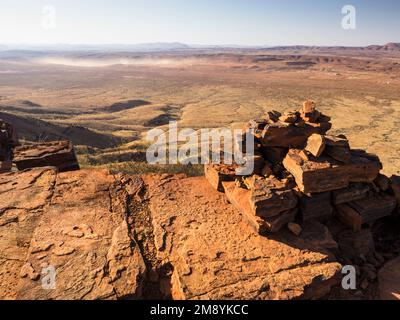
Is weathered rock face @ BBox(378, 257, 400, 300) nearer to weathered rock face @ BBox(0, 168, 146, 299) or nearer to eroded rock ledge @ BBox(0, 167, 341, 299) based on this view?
eroded rock ledge @ BBox(0, 167, 341, 299)

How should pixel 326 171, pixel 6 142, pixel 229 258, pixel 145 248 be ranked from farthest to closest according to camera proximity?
pixel 6 142 < pixel 326 171 < pixel 145 248 < pixel 229 258

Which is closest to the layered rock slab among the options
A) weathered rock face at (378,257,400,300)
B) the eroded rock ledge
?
the eroded rock ledge

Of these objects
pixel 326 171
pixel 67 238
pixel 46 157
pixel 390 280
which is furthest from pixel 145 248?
pixel 46 157

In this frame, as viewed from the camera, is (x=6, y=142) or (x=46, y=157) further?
(x=6, y=142)

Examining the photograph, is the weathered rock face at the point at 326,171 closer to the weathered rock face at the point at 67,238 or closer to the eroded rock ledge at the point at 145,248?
the eroded rock ledge at the point at 145,248

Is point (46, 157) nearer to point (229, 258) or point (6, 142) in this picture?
point (6, 142)
